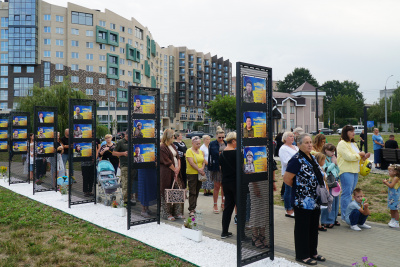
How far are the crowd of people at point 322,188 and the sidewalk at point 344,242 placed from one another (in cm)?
24

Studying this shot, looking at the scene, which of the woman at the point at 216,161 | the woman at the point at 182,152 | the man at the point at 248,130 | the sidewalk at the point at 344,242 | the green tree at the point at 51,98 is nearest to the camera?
the man at the point at 248,130

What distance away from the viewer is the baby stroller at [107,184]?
9.42 metres

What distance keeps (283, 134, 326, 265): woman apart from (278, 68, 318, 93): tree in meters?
103

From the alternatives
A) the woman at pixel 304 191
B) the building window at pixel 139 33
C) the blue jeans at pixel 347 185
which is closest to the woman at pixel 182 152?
the blue jeans at pixel 347 185

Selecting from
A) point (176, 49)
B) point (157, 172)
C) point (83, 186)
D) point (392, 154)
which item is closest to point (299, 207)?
point (157, 172)

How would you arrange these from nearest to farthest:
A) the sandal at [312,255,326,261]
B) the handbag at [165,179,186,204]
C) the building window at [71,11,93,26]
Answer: the sandal at [312,255,326,261] → the handbag at [165,179,186,204] → the building window at [71,11,93,26]

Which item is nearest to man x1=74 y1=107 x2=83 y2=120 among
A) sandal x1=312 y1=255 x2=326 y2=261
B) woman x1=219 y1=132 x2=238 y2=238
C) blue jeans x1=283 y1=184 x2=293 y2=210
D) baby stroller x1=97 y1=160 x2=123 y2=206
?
baby stroller x1=97 y1=160 x2=123 y2=206

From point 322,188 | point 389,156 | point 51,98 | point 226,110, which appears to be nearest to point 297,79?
point 226,110

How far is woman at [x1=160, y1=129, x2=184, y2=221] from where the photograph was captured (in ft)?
25.7

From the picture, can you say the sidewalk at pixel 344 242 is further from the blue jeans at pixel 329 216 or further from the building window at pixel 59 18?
the building window at pixel 59 18

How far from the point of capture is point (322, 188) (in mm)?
4973

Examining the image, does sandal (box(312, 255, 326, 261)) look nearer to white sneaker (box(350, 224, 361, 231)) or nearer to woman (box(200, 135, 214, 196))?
white sneaker (box(350, 224, 361, 231))

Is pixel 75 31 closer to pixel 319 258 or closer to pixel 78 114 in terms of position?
pixel 78 114

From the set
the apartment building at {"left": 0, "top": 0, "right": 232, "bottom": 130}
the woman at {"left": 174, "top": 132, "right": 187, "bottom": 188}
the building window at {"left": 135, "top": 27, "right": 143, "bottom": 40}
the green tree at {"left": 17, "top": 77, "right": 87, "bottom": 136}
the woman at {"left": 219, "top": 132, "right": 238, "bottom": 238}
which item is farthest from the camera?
the building window at {"left": 135, "top": 27, "right": 143, "bottom": 40}
